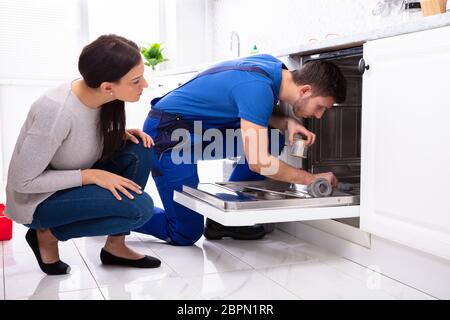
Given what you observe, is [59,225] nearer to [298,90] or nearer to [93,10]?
[298,90]

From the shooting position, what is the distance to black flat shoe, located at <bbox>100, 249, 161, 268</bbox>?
1.76 m

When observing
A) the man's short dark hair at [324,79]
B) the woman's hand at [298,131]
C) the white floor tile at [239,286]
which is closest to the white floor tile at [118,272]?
the white floor tile at [239,286]

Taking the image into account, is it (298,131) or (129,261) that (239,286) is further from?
(298,131)

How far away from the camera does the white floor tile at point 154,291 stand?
4.83 ft

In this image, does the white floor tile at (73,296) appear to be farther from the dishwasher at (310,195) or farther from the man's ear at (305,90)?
the man's ear at (305,90)

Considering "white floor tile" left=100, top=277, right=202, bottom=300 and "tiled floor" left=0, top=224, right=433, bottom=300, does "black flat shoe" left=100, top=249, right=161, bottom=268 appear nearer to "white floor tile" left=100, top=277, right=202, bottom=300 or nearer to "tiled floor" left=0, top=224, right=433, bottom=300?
→ "tiled floor" left=0, top=224, right=433, bottom=300

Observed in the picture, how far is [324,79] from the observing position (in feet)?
5.80

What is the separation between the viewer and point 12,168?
1.51 meters

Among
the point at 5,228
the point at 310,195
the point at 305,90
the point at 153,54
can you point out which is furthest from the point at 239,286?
the point at 153,54

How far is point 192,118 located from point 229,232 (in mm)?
528

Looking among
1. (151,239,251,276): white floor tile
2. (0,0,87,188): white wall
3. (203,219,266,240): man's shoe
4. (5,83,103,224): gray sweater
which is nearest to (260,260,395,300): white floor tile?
(151,239,251,276): white floor tile

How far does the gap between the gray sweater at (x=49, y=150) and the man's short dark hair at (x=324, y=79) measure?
0.74 metres
